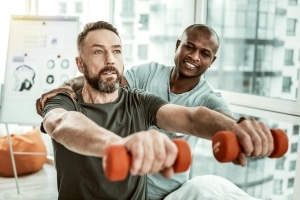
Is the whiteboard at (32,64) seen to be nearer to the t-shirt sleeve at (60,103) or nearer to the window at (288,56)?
the window at (288,56)

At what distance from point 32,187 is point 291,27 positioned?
2.74m

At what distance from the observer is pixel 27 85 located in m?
3.89

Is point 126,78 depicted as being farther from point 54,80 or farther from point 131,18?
point 131,18

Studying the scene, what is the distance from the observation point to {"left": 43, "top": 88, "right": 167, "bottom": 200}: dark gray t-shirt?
1.65 meters

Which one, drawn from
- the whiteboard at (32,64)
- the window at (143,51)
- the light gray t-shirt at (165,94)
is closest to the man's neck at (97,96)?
the light gray t-shirt at (165,94)

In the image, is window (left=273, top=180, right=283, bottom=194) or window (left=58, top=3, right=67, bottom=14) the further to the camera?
window (left=58, top=3, right=67, bottom=14)

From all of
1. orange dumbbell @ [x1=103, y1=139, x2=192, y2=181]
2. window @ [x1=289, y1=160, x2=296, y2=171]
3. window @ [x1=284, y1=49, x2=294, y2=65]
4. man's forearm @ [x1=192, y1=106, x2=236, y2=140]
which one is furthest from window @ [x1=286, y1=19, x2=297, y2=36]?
orange dumbbell @ [x1=103, y1=139, x2=192, y2=181]

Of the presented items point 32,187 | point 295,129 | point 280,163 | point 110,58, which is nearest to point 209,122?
point 110,58

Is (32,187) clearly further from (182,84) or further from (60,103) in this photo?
(60,103)

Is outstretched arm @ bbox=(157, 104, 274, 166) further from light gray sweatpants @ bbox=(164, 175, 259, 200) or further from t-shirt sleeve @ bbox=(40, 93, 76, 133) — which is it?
light gray sweatpants @ bbox=(164, 175, 259, 200)

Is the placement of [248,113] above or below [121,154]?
below

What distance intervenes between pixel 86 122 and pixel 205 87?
1.41 metres

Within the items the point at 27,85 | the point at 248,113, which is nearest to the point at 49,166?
the point at 27,85

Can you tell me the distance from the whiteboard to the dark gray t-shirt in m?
2.09
